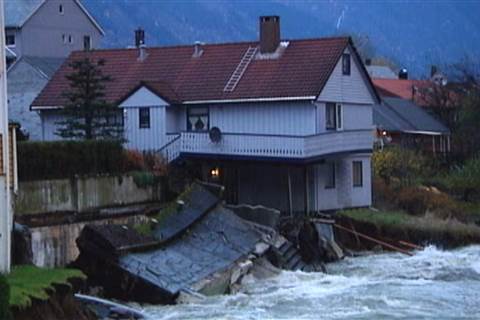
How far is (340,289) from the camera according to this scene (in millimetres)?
38156

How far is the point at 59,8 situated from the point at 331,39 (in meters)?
41.2

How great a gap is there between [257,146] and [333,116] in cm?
536

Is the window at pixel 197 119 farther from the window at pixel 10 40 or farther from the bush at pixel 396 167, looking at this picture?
the window at pixel 10 40

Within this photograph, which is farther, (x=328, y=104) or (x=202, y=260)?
(x=328, y=104)

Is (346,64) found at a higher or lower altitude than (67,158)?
higher

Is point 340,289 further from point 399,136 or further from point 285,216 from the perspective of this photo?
point 399,136

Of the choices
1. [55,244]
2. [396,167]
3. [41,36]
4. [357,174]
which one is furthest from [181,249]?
[41,36]

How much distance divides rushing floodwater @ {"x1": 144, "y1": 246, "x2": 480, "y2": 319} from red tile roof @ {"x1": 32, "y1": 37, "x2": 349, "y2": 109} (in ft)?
30.4

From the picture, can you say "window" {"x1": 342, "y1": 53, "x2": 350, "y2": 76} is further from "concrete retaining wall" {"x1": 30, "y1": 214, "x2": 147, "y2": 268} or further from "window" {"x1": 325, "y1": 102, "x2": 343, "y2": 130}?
"concrete retaining wall" {"x1": 30, "y1": 214, "x2": 147, "y2": 268}

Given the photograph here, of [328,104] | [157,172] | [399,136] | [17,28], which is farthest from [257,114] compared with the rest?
[17,28]

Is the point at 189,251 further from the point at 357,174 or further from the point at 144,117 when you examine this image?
the point at 357,174

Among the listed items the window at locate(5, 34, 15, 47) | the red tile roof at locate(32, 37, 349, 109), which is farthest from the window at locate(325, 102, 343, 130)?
the window at locate(5, 34, 15, 47)

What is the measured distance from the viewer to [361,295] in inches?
1458

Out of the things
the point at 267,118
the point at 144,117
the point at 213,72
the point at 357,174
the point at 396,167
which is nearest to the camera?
the point at 267,118
